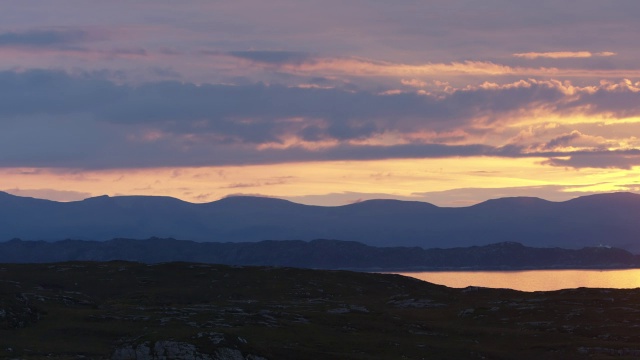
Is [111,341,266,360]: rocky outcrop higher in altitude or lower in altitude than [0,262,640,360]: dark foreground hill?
lower

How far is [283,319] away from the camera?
404 feet

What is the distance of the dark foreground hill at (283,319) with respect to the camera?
99375 mm

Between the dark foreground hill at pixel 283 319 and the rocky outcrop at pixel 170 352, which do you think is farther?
the dark foreground hill at pixel 283 319

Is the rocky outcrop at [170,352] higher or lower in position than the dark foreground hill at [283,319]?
lower

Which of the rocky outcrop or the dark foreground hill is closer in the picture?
the rocky outcrop

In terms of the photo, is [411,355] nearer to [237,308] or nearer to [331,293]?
[237,308]

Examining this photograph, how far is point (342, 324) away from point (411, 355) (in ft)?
60.6

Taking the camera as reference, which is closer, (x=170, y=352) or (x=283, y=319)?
(x=170, y=352)

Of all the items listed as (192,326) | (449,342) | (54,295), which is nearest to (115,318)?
(192,326)

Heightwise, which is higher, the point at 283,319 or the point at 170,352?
the point at 283,319

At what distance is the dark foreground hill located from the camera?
99375 mm

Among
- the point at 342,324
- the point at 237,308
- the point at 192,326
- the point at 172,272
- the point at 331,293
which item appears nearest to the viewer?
the point at 192,326

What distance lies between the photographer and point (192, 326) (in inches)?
4417

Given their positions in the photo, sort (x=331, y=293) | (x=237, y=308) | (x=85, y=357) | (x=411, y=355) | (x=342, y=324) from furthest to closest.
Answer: (x=331, y=293)
(x=237, y=308)
(x=342, y=324)
(x=411, y=355)
(x=85, y=357)
